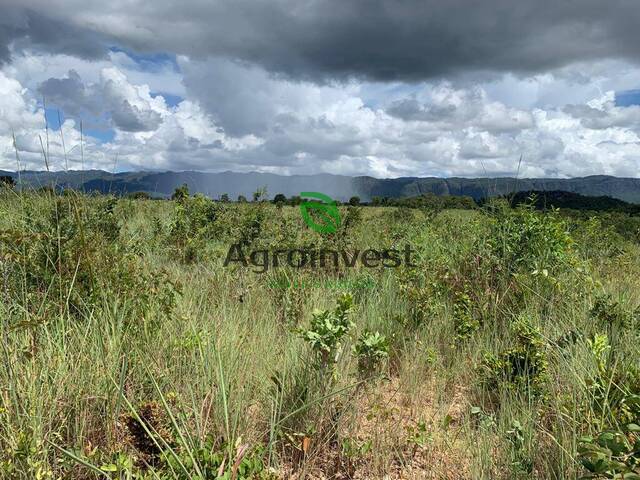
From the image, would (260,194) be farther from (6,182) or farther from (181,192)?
(6,182)

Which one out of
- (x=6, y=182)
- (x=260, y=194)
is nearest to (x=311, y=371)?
(x=6, y=182)

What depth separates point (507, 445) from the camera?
2.33 metres

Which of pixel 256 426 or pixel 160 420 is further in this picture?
pixel 256 426

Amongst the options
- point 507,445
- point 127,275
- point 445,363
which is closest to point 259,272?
point 127,275

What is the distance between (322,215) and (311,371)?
5832 millimetres

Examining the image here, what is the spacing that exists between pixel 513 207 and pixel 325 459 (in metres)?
4.21

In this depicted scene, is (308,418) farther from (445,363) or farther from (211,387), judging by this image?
(445,363)

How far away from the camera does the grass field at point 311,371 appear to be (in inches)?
83.5

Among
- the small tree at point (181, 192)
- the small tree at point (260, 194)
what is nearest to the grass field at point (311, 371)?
the small tree at point (260, 194)

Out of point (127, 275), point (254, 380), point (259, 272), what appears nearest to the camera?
point (254, 380)

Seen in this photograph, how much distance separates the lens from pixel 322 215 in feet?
27.7

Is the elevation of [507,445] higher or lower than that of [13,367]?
lower

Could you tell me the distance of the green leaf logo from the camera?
777cm

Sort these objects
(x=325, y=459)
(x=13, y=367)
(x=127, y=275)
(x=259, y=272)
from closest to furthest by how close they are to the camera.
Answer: (x=13, y=367)
(x=325, y=459)
(x=127, y=275)
(x=259, y=272)
